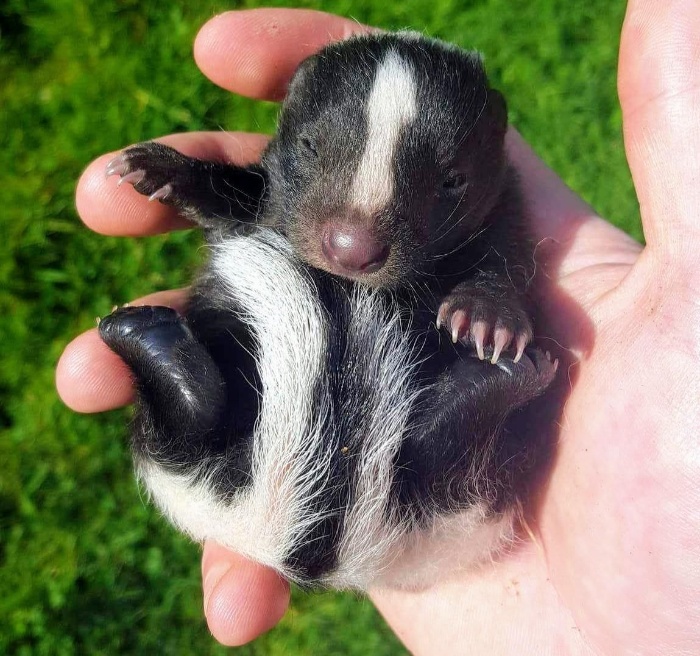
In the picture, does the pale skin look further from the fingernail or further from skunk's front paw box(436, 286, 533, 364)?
skunk's front paw box(436, 286, 533, 364)

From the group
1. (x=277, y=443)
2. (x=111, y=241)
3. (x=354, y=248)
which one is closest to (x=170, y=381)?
(x=277, y=443)

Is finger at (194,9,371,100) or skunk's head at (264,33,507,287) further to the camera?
finger at (194,9,371,100)

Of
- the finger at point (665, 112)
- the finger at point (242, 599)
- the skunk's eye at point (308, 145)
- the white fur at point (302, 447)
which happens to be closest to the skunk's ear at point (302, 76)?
the skunk's eye at point (308, 145)

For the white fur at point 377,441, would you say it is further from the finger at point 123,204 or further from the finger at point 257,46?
the finger at point 257,46

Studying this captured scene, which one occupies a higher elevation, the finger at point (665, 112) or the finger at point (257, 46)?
the finger at point (665, 112)

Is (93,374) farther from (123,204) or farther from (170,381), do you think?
(170,381)

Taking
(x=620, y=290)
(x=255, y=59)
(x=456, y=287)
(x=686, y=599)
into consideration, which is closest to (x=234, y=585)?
(x=456, y=287)

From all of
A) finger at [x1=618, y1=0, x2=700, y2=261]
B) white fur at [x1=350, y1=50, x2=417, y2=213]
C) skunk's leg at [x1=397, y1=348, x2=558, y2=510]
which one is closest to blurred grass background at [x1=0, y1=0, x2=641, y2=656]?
white fur at [x1=350, y1=50, x2=417, y2=213]
